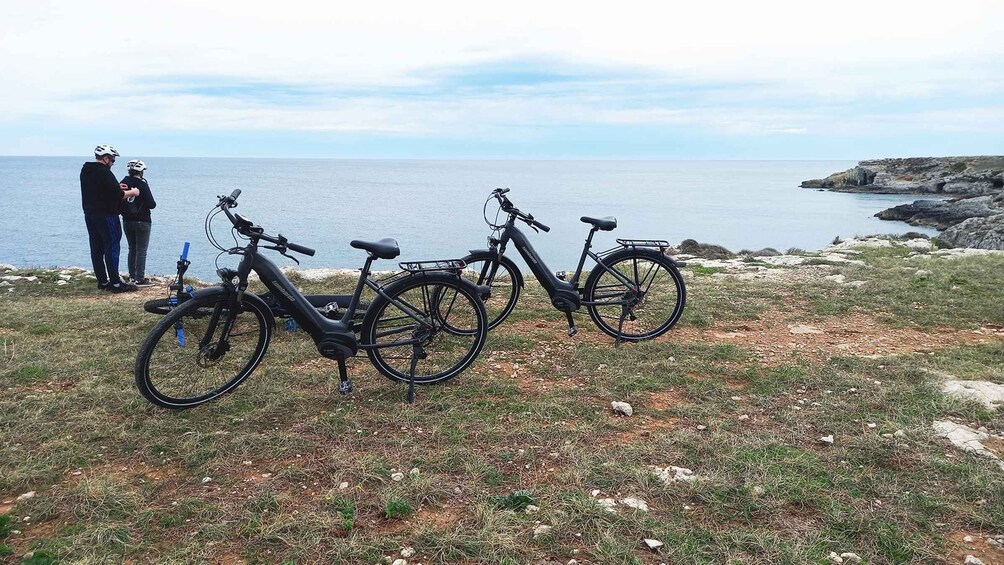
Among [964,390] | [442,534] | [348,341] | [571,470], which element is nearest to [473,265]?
[348,341]

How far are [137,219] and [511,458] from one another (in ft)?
29.7

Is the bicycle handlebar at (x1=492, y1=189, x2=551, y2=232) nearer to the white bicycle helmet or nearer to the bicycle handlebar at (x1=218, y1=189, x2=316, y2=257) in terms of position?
the bicycle handlebar at (x1=218, y1=189, x2=316, y2=257)

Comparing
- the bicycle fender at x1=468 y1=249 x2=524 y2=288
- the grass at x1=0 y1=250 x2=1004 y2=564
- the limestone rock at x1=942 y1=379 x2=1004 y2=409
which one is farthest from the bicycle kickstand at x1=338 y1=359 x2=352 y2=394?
the limestone rock at x1=942 y1=379 x2=1004 y2=409

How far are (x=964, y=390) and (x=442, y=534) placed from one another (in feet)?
15.3

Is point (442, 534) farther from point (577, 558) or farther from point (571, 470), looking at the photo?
point (571, 470)

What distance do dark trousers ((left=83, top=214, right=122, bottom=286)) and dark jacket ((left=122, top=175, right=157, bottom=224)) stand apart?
0.29 meters

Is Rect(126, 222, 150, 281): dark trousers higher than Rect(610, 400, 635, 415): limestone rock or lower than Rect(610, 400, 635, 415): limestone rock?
higher

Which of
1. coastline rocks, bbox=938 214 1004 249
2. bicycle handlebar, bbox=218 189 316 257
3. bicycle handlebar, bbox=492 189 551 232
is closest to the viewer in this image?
bicycle handlebar, bbox=218 189 316 257

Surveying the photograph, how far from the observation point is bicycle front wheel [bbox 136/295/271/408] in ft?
15.4

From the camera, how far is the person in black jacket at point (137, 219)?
10289 millimetres

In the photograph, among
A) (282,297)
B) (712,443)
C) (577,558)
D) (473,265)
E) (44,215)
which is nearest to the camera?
(577,558)

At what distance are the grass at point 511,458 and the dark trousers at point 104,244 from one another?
3.39 m

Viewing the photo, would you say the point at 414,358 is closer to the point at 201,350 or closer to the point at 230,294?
the point at 230,294

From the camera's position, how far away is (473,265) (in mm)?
7035
